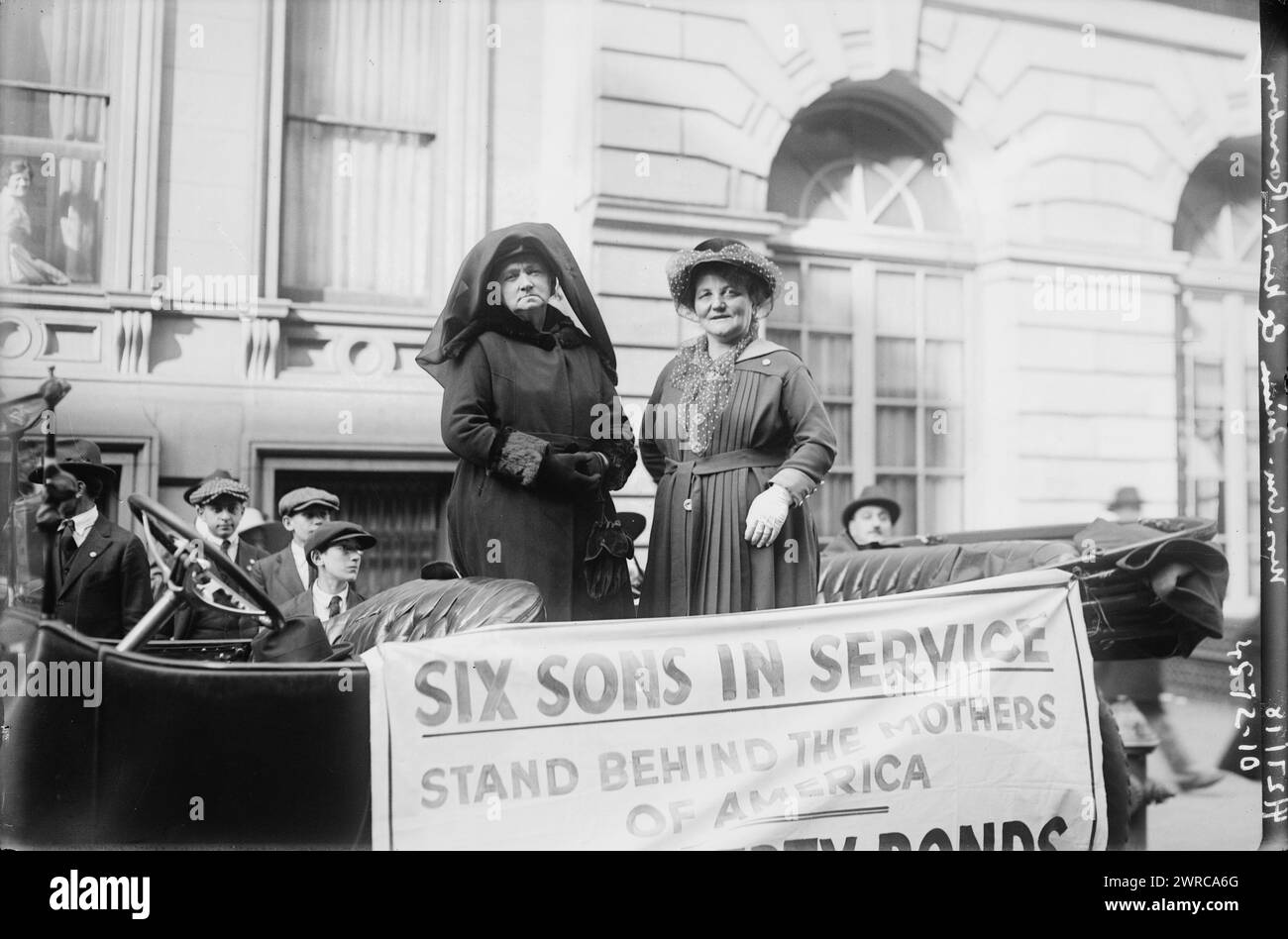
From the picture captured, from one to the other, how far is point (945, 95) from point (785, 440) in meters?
1.87

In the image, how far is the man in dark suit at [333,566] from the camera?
299 cm

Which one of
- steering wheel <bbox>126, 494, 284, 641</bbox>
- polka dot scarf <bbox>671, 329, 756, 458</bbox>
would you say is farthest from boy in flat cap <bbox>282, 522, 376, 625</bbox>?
polka dot scarf <bbox>671, 329, 756, 458</bbox>

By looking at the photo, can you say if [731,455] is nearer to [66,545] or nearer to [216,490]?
[216,490]

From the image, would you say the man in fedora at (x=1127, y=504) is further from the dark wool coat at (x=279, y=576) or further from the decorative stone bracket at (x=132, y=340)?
the decorative stone bracket at (x=132, y=340)

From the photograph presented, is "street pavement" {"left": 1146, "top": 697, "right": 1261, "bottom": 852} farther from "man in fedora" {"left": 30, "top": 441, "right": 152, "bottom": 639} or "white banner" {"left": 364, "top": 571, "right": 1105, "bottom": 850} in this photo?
"man in fedora" {"left": 30, "top": 441, "right": 152, "bottom": 639}

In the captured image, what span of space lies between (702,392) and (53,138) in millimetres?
1819

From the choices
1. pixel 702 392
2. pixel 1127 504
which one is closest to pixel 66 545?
pixel 702 392

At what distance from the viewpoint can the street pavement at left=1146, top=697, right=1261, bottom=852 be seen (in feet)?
10.1

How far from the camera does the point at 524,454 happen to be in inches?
107

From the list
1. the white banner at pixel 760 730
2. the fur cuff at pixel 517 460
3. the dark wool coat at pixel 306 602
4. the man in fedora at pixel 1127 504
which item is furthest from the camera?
the man in fedora at pixel 1127 504

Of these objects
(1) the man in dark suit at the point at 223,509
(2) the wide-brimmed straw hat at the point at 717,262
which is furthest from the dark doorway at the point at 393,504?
(2) the wide-brimmed straw hat at the point at 717,262

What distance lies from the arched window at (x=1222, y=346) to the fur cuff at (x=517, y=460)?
2155mm

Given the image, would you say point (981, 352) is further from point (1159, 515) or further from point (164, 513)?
point (164, 513)
